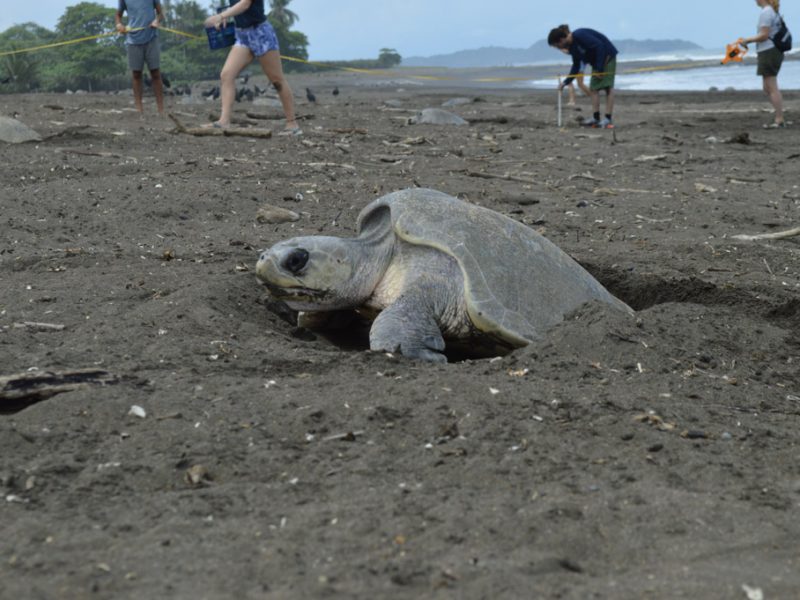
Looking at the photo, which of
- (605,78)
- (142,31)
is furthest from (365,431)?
(605,78)

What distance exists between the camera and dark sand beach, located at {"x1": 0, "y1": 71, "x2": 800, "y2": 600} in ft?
5.33

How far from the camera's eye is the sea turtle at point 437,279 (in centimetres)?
327

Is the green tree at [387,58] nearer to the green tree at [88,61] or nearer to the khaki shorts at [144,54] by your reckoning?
the green tree at [88,61]

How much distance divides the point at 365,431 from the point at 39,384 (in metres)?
0.98

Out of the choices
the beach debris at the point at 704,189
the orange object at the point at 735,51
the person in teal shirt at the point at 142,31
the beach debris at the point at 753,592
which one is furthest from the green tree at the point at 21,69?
the beach debris at the point at 753,592

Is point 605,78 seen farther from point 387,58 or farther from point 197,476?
point 387,58

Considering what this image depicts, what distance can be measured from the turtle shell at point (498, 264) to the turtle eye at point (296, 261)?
0.40 m

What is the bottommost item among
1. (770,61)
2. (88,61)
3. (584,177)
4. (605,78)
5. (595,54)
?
(584,177)

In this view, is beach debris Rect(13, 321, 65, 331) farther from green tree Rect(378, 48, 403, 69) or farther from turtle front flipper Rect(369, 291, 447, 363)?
green tree Rect(378, 48, 403, 69)

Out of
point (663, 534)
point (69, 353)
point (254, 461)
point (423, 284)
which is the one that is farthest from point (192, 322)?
point (663, 534)

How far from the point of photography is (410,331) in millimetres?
3213

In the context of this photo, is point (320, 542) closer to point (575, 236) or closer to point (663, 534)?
point (663, 534)

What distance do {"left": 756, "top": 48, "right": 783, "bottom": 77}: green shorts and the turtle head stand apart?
8416 millimetres

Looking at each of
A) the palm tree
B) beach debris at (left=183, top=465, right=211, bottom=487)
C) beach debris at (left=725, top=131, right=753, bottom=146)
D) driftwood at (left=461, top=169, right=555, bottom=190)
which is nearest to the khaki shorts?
driftwood at (left=461, top=169, right=555, bottom=190)
